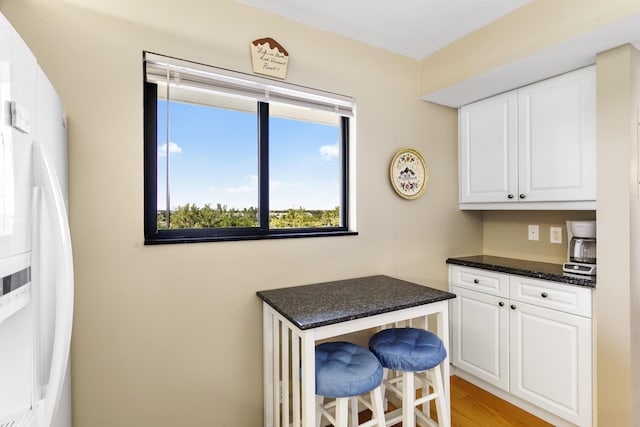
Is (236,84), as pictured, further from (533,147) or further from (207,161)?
(533,147)

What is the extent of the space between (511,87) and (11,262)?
8.49 feet

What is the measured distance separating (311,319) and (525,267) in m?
1.57

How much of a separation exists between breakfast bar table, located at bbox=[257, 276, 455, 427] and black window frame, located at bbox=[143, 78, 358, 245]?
1.10ft

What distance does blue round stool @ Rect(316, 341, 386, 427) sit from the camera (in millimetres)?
1388

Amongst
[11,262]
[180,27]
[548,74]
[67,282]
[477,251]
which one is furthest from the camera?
[477,251]

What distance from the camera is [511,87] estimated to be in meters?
2.19

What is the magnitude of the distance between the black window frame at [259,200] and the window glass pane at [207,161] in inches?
1.6

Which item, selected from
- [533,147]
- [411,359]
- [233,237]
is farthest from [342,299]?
[533,147]

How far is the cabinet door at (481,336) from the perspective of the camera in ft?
7.15

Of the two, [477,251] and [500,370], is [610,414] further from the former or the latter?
[477,251]

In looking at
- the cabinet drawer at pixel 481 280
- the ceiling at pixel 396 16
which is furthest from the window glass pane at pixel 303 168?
the cabinet drawer at pixel 481 280

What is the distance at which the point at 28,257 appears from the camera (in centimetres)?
65

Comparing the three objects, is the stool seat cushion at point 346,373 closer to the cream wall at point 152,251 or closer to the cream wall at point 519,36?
the cream wall at point 152,251

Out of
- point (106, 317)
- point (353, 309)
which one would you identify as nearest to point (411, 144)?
point (353, 309)
